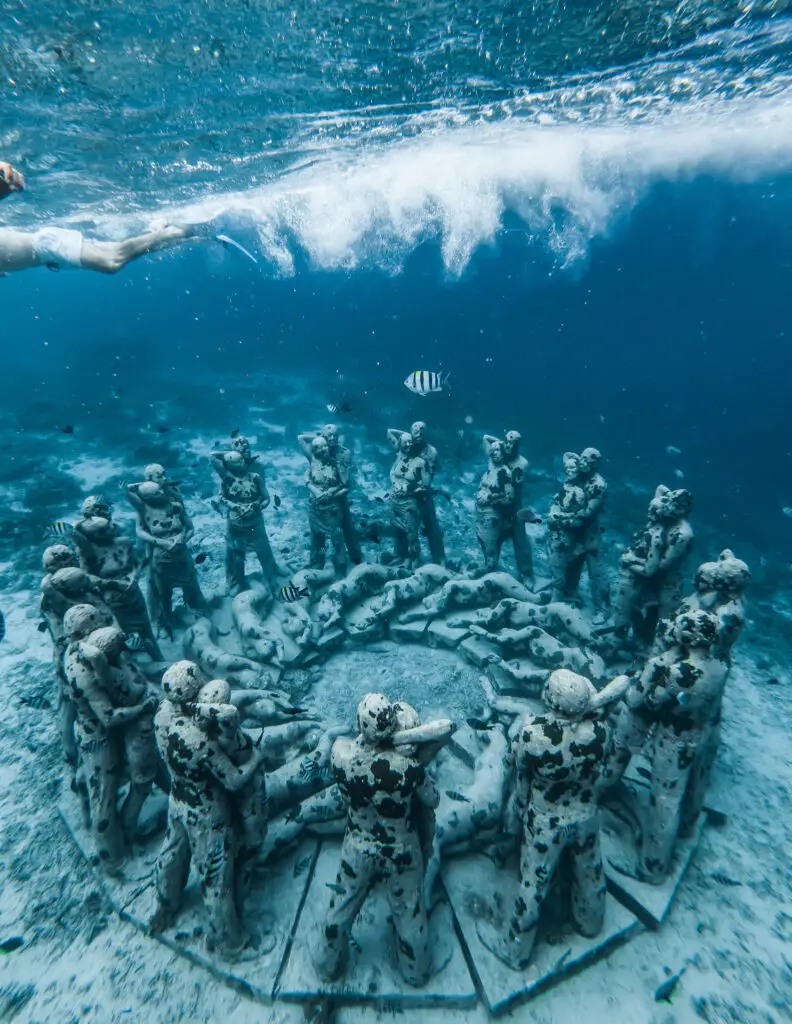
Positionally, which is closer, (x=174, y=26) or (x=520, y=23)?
(x=174, y=26)

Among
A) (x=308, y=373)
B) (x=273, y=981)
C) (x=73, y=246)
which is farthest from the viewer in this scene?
(x=308, y=373)

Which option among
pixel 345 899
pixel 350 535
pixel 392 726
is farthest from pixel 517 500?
pixel 345 899

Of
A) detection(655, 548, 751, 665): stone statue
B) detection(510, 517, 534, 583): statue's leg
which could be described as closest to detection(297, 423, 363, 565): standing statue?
detection(510, 517, 534, 583): statue's leg

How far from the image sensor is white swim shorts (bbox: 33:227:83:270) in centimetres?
594

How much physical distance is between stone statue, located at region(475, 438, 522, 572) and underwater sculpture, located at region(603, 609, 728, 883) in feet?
16.0

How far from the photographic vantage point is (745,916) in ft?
15.3

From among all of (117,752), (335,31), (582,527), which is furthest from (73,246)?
(582,527)

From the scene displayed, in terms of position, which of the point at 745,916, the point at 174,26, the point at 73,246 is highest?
the point at 174,26

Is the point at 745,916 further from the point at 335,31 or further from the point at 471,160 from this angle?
the point at 471,160

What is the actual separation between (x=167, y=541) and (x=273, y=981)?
597cm

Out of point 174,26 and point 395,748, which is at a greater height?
point 174,26

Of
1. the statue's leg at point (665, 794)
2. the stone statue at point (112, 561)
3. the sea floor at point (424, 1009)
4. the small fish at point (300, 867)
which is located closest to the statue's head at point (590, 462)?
the sea floor at point (424, 1009)

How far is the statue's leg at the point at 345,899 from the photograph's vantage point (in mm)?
3656

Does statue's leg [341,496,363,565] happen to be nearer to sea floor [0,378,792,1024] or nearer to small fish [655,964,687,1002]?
sea floor [0,378,792,1024]
